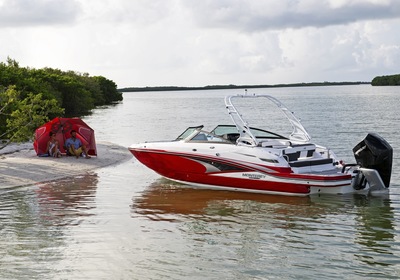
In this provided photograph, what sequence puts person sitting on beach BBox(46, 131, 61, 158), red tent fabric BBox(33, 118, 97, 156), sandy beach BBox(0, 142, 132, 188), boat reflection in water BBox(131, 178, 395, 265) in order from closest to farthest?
1. boat reflection in water BBox(131, 178, 395, 265)
2. sandy beach BBox(0, 142, 132, 188)
3. person sitting on beach BBox(46, 131, 61, 158)
4. red tent fabric BBox(33, 118, 97, 156)

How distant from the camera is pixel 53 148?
22.6m

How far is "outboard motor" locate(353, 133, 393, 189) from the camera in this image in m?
15.9

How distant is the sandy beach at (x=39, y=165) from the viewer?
61.8 ft

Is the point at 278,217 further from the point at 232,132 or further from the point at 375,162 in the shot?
the point at 232,132

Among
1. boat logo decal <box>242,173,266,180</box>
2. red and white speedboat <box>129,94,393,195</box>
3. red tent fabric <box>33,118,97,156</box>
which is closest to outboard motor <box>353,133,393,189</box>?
red and white speedboat <box>129,94,393,195</box>

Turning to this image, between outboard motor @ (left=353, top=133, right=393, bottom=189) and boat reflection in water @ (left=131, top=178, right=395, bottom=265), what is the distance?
0.48 metres

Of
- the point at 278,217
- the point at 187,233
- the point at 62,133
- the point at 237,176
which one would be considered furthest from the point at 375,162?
the point at 62,133

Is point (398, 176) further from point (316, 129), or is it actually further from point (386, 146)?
point (316, 129)

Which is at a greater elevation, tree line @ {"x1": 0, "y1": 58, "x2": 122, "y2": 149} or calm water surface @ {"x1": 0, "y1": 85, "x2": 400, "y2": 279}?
tree line @ {"x1": 0, "y1": 58, "x2": 122, "y2": 149}

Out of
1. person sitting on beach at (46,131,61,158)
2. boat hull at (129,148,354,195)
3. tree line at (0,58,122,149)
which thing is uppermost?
tree line at (0,58,122,149)

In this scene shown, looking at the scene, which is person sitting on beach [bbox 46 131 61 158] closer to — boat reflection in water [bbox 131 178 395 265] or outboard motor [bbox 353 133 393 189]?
boat reflection in water [bbox 131 178 395 265]

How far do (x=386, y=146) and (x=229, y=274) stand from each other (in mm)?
8086

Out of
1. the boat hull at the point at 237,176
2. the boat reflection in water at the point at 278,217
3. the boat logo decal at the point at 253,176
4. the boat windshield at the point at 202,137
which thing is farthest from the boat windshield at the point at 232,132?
the boat reflection in water at the point at 278,217

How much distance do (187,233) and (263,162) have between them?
451 centimetres
